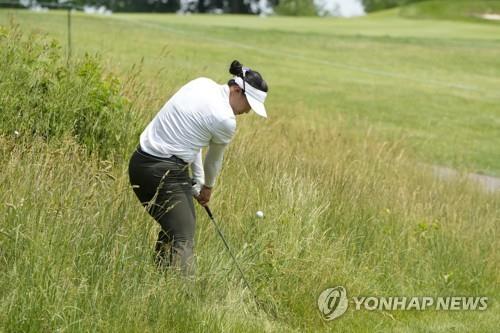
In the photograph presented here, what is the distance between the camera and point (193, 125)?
22.6 ft

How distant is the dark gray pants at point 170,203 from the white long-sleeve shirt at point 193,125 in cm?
8

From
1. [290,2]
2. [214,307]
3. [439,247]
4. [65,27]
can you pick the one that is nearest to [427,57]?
[65,27]

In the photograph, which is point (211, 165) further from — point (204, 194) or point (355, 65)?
point (355, 65)

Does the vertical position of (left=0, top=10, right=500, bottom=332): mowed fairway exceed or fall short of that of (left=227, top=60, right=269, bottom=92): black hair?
it falls short

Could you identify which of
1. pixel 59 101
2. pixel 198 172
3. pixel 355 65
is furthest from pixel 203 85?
pixel 355 65

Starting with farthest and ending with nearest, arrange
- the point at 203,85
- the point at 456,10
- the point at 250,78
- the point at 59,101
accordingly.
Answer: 1. the point at 456,10
2. the point at 59,101
3. the point at 203,85
4. the point at 250,78

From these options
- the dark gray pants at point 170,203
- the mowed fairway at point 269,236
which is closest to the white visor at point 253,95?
the dark gray pants at point 170,203

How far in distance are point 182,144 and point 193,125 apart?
180 mm

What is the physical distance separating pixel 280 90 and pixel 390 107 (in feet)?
8.31

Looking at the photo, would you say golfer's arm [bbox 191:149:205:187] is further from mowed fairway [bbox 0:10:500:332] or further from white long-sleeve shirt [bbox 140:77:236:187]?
mowed fairway [bbox 0:10:500:332]

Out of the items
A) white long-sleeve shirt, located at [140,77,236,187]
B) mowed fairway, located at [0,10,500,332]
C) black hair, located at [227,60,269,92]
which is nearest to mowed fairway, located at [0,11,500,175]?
mowed fairway, located at [0,10,500,332]

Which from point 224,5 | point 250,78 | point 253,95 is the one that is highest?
point 250,78

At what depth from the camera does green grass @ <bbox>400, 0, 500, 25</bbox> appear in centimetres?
4581

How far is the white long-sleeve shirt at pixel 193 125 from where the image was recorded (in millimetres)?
6812
